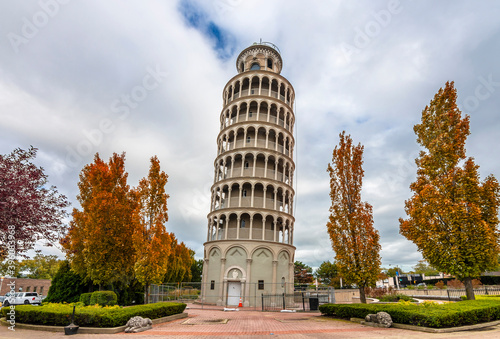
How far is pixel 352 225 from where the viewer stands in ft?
62.7

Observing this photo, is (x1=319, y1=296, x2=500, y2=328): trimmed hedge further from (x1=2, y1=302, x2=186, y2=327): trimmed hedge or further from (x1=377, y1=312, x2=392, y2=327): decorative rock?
(x1=2, y1=302, x2=186, y2=327): trimmed hedge

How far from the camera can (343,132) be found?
22.0 meters

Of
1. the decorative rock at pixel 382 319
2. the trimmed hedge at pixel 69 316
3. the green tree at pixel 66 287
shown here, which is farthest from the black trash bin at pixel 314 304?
the green tree at pixel 66 287

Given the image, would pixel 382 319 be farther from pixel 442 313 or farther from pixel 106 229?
pixel 106 229

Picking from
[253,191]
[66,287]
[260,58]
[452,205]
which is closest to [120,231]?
[66,287]

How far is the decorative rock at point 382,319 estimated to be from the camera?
1449 cm

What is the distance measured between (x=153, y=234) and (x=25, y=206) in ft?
26.3

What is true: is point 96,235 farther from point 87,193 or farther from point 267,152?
point 267,152

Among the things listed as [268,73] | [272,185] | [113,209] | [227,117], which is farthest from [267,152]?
[113,209]

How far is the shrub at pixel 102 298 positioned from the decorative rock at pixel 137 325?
8.10 metres

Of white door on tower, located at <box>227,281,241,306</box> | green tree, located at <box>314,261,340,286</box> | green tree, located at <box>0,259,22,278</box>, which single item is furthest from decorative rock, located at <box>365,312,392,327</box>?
green tree, located at <box>314,261,340,286</box>

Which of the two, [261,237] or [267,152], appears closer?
[261,237]

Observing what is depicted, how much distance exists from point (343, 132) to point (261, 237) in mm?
16435

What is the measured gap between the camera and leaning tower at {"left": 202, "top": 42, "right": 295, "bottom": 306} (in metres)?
31.6
